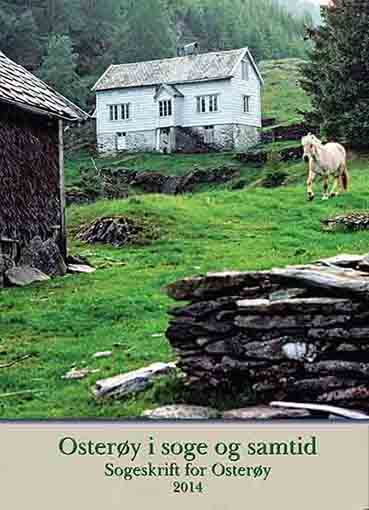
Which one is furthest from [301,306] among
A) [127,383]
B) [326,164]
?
[326,164]

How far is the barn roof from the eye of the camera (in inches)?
253

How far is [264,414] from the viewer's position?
124 inches

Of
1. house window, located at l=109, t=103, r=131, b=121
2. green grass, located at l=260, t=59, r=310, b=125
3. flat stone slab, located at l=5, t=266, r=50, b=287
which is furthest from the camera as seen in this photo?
house window, located at l=109, t=103, r=131, b=121

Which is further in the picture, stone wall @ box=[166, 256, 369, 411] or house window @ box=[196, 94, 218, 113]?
house window @ box=[196, 94, 218, 113]

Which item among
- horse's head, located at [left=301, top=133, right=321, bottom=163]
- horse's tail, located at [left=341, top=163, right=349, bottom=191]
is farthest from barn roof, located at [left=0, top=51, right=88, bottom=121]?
horse's tail, located at [left=341, top=163, right=349, bottom=191]

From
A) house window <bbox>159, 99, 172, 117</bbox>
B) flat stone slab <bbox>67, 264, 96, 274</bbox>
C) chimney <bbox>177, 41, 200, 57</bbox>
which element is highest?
chimney <bbox>177, 41, 200, 57</bbox>

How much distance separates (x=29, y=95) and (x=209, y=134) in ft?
41.6

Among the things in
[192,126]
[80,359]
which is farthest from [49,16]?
[80,359]

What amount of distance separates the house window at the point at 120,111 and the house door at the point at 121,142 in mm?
976

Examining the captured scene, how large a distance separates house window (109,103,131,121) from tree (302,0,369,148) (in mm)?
9466

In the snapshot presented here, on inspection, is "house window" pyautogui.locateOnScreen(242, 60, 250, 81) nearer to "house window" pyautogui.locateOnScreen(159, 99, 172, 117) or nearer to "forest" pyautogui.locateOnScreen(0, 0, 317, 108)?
"forest" pyautogui.locateOnScreen(0, 0, 317, 108)

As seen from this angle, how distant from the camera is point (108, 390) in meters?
3.43

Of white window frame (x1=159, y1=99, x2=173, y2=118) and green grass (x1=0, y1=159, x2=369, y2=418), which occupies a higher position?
white window frame (x1=159, y1=99, x2=173, y2=118)
